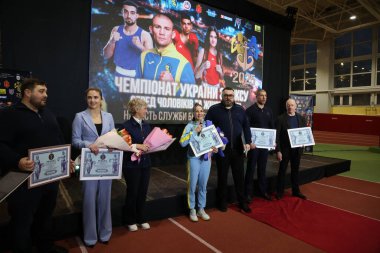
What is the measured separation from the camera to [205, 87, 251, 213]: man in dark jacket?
329 centimetres

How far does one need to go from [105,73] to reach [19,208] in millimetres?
2740

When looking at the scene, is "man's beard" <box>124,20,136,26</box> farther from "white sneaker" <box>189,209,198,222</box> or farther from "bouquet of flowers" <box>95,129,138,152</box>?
"white sneaker" <box>189,209,198,222</box>

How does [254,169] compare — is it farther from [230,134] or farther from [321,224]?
[321,224]

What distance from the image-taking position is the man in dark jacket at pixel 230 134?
329 centimetres

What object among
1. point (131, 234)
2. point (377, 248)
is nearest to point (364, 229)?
point (377, 248)

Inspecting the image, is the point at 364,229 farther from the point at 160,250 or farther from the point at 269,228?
the point at 160,250

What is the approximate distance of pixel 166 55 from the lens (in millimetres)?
4715

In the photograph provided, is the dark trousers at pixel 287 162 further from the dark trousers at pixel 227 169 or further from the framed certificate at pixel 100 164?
the framed certificate at pixel 100 164

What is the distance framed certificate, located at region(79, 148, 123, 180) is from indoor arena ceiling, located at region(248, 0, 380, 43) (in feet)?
35.3

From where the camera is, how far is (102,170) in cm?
233

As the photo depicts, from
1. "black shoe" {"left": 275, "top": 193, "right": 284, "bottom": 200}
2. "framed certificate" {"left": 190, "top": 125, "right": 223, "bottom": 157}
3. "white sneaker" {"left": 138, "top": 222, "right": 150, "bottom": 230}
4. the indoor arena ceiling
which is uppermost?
the indoor arena ceiling

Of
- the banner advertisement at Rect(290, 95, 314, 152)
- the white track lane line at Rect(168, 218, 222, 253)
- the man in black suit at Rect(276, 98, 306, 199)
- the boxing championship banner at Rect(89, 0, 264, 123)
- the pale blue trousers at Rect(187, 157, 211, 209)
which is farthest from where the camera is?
the banner advertisement at Rect(290, 95, 314, 152)

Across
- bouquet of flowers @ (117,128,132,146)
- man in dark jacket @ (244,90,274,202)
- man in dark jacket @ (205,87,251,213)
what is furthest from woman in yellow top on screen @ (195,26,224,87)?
bouquet of flowers @ (117,128,132,146)

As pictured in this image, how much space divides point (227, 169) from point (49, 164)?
2.09 metres
